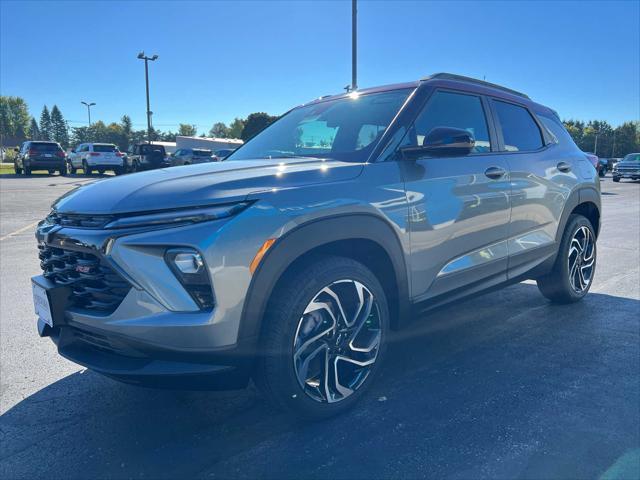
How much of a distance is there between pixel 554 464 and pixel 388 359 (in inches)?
53.2

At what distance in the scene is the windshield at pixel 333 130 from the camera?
305cm

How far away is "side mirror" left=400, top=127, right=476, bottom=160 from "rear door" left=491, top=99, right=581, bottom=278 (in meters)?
1.03

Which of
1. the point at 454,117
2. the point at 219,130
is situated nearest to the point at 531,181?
the point at 454,117

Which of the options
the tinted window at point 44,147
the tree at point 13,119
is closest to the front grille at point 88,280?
the tinted window at point 44,147

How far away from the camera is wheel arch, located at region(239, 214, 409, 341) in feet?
7.27

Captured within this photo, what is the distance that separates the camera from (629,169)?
29609mm

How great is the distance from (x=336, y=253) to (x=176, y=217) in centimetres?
93

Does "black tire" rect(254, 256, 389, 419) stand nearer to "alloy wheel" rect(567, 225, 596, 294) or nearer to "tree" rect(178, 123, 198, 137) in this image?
"alloy wheel" rect(567, 225, 596, 294)

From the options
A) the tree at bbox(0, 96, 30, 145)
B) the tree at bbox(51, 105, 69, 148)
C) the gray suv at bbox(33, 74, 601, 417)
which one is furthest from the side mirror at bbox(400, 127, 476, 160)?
the tree at bbox(51, 105, 69, 148)

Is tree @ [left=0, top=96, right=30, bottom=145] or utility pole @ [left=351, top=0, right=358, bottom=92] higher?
tree @ [left=0, top=96, right=30, bottom=145]

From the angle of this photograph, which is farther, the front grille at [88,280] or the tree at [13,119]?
the tree at [13,119]

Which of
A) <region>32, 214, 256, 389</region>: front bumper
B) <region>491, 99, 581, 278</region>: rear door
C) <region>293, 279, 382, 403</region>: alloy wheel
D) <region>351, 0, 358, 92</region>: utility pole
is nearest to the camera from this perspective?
<region>32, 214, 256, 389</region>: front bumper

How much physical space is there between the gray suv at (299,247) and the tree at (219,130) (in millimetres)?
A: 128913

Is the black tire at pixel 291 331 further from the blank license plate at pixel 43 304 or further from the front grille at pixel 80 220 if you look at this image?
the blank license plate at pixel 43 304
